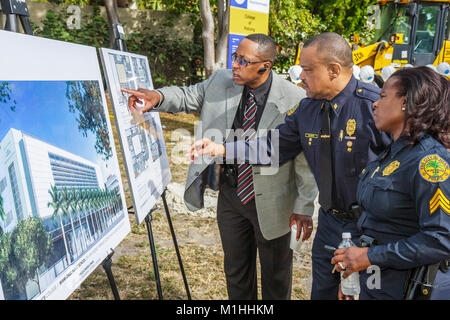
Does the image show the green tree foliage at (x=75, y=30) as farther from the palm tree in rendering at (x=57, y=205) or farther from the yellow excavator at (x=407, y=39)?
the palm tree in rendering at (x=57, y=205)

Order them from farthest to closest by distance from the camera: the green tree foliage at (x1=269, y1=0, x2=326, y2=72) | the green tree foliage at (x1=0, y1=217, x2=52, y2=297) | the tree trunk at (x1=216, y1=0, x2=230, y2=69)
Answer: the green tree foliage at (x1=269, y1=0, x2=326, y2=72) < the tree trunk at (x1=216, y1=0, x2=230, y2=69) < the green tree foliage at (x1=0, y1=217, x2=52, y2=297)

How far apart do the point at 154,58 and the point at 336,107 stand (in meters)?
11.3

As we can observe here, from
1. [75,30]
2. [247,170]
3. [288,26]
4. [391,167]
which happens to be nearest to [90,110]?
[247,170]

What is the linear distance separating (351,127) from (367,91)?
220 mm

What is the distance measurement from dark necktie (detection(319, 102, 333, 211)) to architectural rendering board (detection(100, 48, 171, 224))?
95 cm

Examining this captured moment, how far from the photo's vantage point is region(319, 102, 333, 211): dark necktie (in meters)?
2.02

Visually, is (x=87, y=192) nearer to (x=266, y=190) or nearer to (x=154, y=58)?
(x=266, y=190)

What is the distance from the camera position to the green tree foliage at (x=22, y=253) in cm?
106

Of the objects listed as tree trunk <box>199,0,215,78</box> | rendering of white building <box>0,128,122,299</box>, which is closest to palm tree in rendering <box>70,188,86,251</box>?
rendering of white building <box>0,128,122,299</box>

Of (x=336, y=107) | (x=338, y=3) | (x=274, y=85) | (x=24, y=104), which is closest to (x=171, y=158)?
(x=274, y=85)

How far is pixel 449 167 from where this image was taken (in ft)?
4.58

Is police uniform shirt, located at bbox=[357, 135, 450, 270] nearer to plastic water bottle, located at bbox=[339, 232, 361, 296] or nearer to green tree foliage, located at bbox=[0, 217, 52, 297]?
plastic water bottle, located at bbox=[339, 232, 361, 296]

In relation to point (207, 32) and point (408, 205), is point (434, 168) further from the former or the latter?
point (207, 32)

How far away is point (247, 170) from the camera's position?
8.04ft
